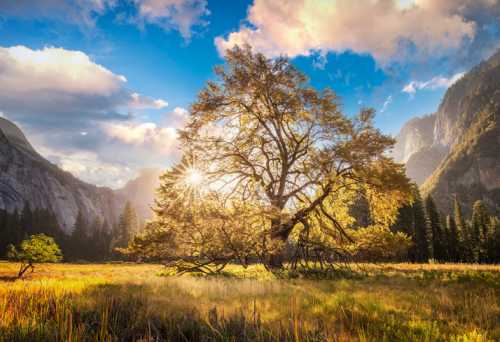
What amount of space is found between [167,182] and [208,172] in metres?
2.59

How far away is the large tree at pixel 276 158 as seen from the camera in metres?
13.7

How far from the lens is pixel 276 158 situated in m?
18.7

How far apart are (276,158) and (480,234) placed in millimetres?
64643

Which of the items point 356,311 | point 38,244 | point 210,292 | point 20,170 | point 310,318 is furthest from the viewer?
point 20,170

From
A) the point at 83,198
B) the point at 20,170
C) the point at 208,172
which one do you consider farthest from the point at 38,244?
the point at 83,198

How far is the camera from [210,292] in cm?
632

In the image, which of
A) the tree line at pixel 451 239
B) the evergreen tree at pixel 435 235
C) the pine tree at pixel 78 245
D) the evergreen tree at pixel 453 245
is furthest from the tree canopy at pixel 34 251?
the evergreen tree at pixel 453 245

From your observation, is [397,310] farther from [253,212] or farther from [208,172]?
[208,172]

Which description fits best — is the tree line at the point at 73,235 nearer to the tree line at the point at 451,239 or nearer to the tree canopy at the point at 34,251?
the tree canopy at the point at 34,251

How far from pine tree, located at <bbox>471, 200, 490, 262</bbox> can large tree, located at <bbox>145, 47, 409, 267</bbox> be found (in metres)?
59.0

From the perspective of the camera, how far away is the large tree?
541 inches

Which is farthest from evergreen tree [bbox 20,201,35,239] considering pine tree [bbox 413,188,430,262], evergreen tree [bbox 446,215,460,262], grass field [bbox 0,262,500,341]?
evergreen tree [bbox 446,215,460,262]

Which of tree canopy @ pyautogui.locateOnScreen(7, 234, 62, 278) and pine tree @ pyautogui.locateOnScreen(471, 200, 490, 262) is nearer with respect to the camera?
tree canopy @ pyautogui.locateOnScreen(7, 234, 62, 278)

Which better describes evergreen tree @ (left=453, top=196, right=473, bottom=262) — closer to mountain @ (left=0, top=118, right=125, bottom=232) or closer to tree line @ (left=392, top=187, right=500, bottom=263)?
tree line @ (left=392, top=187, right=500, bottom=263)
